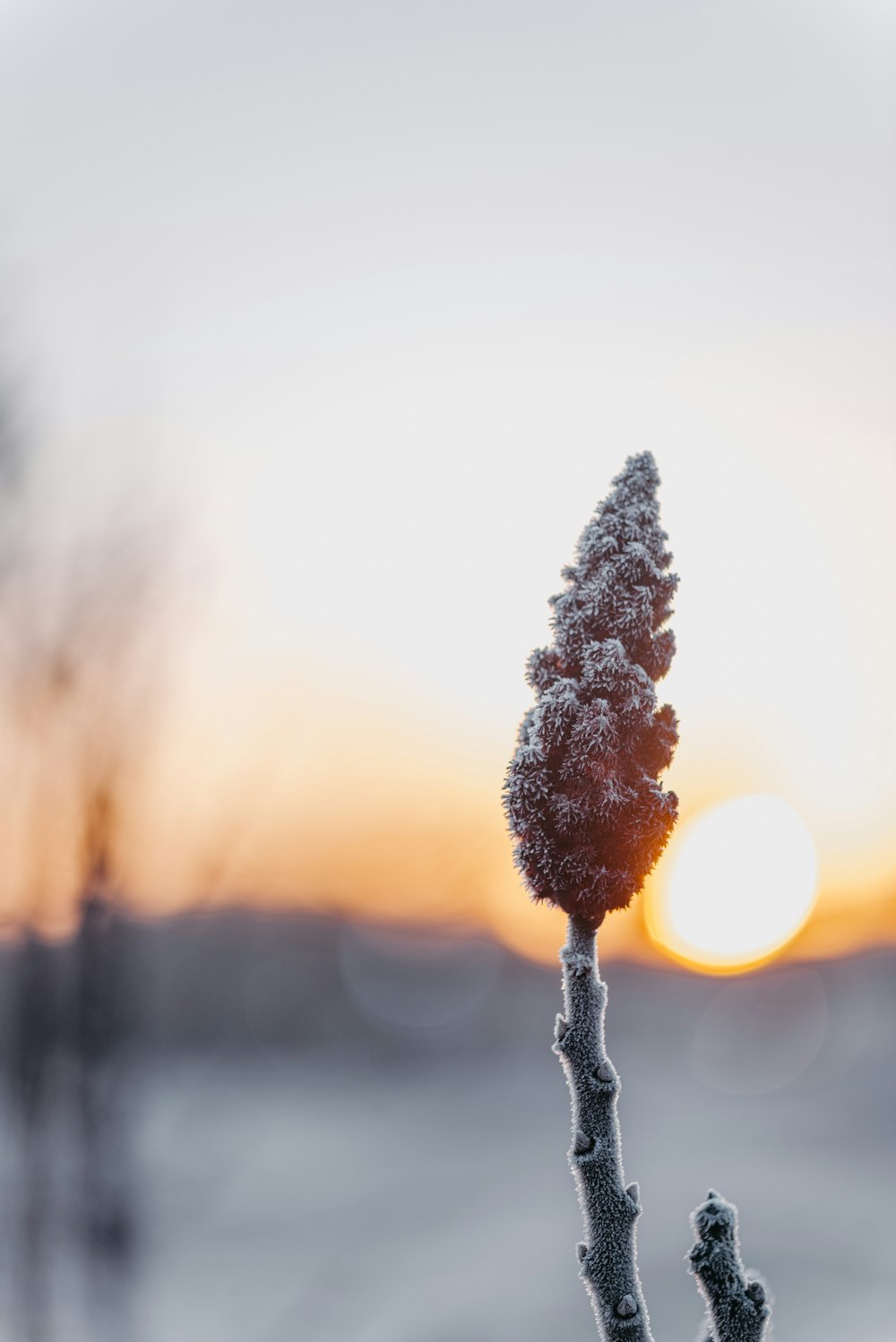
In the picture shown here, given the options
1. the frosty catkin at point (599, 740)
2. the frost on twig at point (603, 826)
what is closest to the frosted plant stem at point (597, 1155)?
the frost on twig at point (603, 826)

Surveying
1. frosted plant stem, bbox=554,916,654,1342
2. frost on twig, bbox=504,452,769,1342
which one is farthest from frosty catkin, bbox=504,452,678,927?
frosted plant stem, bbox=554,916,654,1342

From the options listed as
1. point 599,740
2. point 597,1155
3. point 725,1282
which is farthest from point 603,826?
point 725,1282

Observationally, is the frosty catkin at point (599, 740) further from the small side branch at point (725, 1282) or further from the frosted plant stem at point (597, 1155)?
the small side branch at point (725, 1282)

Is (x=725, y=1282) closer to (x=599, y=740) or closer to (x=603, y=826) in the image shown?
(x=603, y=826)

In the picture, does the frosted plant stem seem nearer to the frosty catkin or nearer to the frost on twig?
the frost on twig

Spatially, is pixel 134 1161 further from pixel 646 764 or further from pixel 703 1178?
pixel 703 1178

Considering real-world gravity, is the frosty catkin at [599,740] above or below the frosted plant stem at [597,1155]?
above
